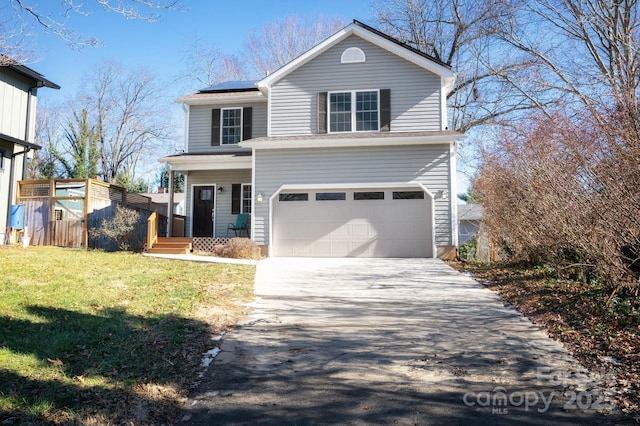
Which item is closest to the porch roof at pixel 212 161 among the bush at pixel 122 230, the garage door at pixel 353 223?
the garage door at pixel 353 223

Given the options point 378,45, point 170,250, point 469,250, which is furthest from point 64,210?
point 469,250

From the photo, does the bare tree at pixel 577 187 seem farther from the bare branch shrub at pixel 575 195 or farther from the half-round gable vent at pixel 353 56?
the half-round gable vent at pixel 353 56

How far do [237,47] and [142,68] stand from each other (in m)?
9.16

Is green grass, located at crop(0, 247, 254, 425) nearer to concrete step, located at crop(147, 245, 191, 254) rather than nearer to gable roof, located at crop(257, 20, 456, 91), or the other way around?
concrete step, located at crop(147, 245, 191, 254)

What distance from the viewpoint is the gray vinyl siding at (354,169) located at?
43.1 feet

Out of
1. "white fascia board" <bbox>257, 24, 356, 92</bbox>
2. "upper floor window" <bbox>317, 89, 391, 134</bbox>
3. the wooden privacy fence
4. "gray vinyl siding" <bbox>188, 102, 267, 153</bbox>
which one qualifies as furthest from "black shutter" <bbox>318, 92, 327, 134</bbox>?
the wooden privacy fence

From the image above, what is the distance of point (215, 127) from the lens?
16453mm

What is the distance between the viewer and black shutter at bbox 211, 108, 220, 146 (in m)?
16.4

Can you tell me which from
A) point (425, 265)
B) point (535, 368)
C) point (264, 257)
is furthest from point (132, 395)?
point (264, 257)

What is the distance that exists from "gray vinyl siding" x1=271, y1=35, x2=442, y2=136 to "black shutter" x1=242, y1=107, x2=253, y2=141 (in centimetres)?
180

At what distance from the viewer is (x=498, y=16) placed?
60.7ft

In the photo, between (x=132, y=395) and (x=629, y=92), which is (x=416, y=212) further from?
(x=132, y=395)

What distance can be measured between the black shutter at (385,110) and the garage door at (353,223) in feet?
6.90

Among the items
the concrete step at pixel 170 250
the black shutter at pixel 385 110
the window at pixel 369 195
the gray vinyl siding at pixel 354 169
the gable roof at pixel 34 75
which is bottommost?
the concrete step at pixel 170 250
